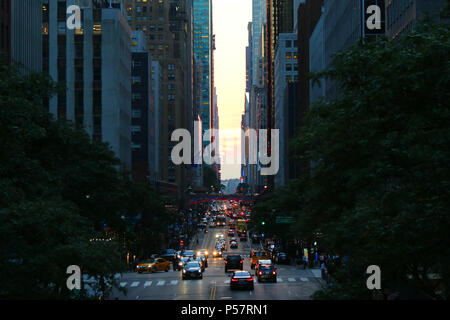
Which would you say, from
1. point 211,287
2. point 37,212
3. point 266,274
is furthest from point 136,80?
point 37,212

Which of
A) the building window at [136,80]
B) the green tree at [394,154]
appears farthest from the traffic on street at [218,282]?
the building window at [136,80]

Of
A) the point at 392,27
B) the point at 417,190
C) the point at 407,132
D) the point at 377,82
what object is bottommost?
the point at 417,190

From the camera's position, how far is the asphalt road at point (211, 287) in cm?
4197

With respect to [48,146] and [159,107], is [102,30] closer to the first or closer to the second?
[48,146]

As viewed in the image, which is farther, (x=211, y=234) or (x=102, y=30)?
(x=211, y=234)

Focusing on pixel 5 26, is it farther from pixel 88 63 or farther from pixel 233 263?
pixel 88 63

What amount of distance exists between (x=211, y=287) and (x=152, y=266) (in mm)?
17904

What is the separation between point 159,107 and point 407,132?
517ft

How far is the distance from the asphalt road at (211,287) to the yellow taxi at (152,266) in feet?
2.81

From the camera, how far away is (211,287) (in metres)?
48.4

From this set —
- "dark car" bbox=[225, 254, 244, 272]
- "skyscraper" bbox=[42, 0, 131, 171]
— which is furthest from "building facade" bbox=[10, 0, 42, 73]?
"skyscraper" bbox=[42, 0, 131, 171]

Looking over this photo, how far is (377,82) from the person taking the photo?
23.1 meters
